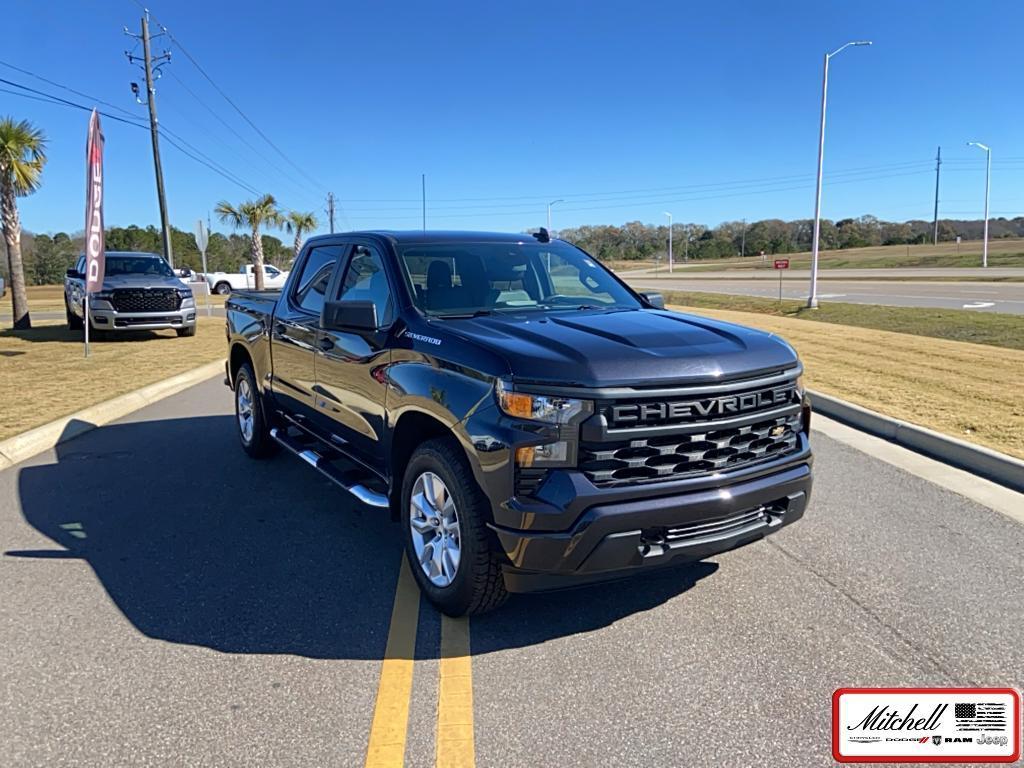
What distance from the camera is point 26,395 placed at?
9.30m

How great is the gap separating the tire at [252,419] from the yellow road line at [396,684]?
114 inches

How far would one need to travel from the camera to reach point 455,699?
2.99 m

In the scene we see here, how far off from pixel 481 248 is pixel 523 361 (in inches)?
73.7

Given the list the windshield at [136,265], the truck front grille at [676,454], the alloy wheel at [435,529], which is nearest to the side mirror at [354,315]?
the alloy wheel at [435,529]

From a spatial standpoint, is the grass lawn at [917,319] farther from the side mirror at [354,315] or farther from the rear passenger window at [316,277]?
the side mirror at [354,315]

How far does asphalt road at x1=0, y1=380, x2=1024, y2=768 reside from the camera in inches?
108

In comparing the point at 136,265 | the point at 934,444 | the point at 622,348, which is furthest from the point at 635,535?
the point at 136,265

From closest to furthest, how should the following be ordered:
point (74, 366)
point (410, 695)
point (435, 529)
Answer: point (410, 695)
point (435, 529)
point (74, 366)

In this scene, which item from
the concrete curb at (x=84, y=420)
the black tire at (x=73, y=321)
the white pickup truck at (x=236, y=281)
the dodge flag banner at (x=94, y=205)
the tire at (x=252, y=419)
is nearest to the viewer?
the tire at (x=252, y=419)

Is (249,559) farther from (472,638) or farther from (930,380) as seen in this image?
(930,380)

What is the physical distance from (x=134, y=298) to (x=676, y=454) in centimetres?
1519

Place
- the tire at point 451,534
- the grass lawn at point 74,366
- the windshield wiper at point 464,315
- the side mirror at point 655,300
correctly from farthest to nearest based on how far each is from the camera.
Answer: the grass lawn at point 74,366 → the side mirror at point 655,300 → the windshield wiper at point 464,315 → the tire at point 451,534

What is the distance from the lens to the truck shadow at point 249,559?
356cm

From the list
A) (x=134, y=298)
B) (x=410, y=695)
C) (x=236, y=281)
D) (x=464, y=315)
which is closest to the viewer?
(x=410, y=695)
